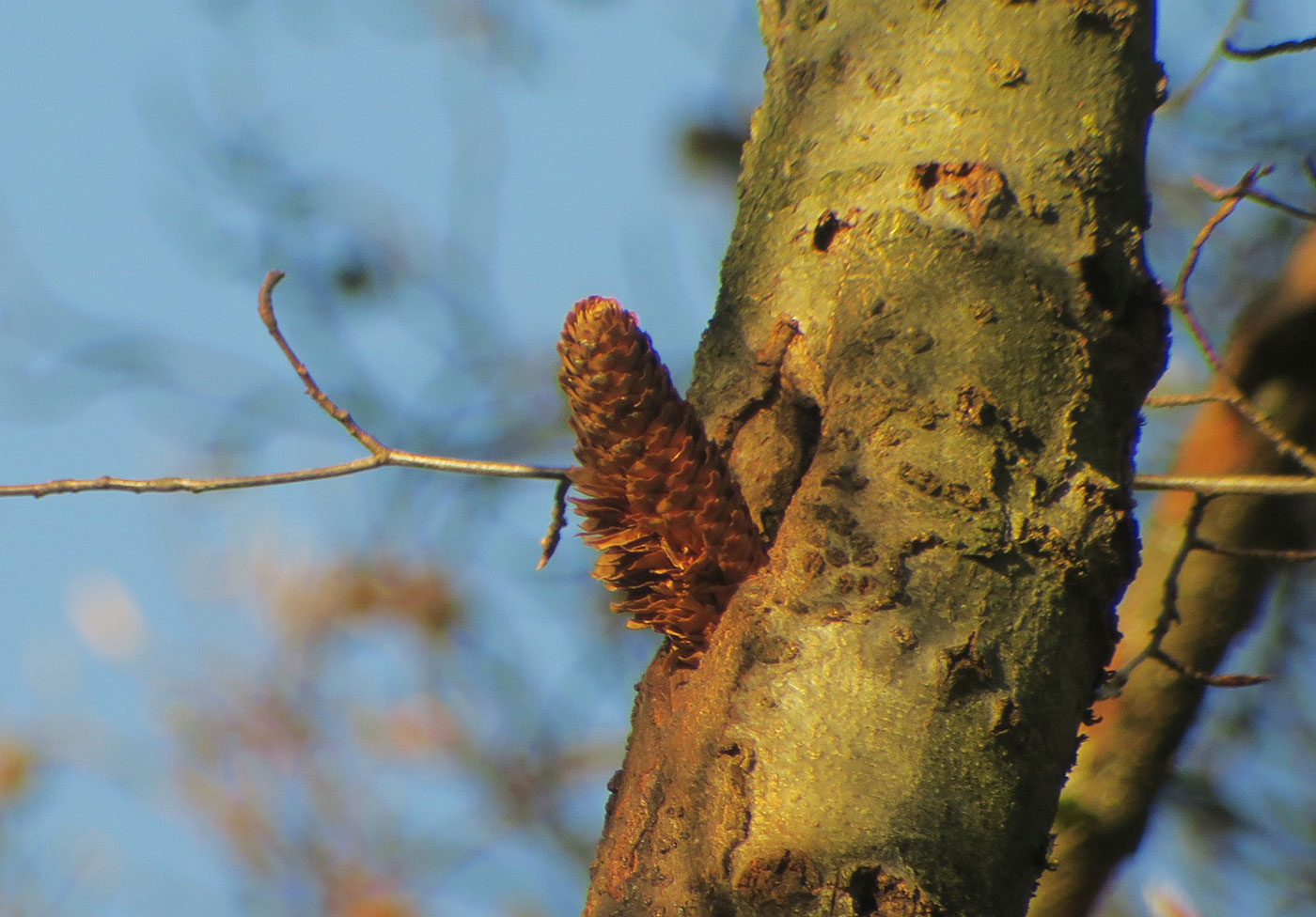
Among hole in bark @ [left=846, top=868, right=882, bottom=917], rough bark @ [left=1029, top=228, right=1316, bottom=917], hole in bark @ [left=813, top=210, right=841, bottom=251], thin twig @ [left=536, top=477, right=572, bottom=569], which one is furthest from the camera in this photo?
rough bark @ [left=1029, top=228, right=1316, bottom=917]

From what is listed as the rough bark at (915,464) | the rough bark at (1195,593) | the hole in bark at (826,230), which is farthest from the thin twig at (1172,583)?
the hole in bark at (826,230)

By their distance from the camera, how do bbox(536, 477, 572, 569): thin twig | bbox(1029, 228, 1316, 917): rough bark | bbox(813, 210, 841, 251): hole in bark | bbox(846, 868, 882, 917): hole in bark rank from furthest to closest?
1. bbox(1029, 228, 1316, 917): rough bark
2. bbox(536, 477, 572, 569): thin twig
3. bbox(813, 210, 841, 251): hole in bark
4. bbox(846, 868, 882, 917): hole in bark

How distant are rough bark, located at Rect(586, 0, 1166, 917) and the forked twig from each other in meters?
0.27

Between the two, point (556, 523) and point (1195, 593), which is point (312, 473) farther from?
point (1195, 593)

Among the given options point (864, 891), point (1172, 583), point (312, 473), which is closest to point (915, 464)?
point (864, 891)

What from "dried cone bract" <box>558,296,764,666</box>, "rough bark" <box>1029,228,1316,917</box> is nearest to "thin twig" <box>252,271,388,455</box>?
"dried cone bract" <box>558,296,764,666</box>

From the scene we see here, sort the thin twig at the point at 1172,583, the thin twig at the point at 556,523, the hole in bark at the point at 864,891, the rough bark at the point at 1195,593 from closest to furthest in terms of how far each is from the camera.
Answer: the hole in bark at the point at 864,891, the thin twig at the point at 556,523, the thin twig at the point at 1172,583, the rough bark at the point at 1195,593

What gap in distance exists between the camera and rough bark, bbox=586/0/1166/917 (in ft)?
2.83

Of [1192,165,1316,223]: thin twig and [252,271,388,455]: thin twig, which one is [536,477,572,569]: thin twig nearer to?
[252,271,388,455]: thin twig

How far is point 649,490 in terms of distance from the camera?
94 centimetres

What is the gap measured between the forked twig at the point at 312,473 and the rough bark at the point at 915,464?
0.27m

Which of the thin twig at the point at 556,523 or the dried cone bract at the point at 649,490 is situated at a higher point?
the thin twig at the point at 556,523

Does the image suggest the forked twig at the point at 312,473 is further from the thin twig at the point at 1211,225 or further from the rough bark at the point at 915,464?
the thin twig at the point at 1211,225

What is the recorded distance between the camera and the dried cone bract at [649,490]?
911 mm
